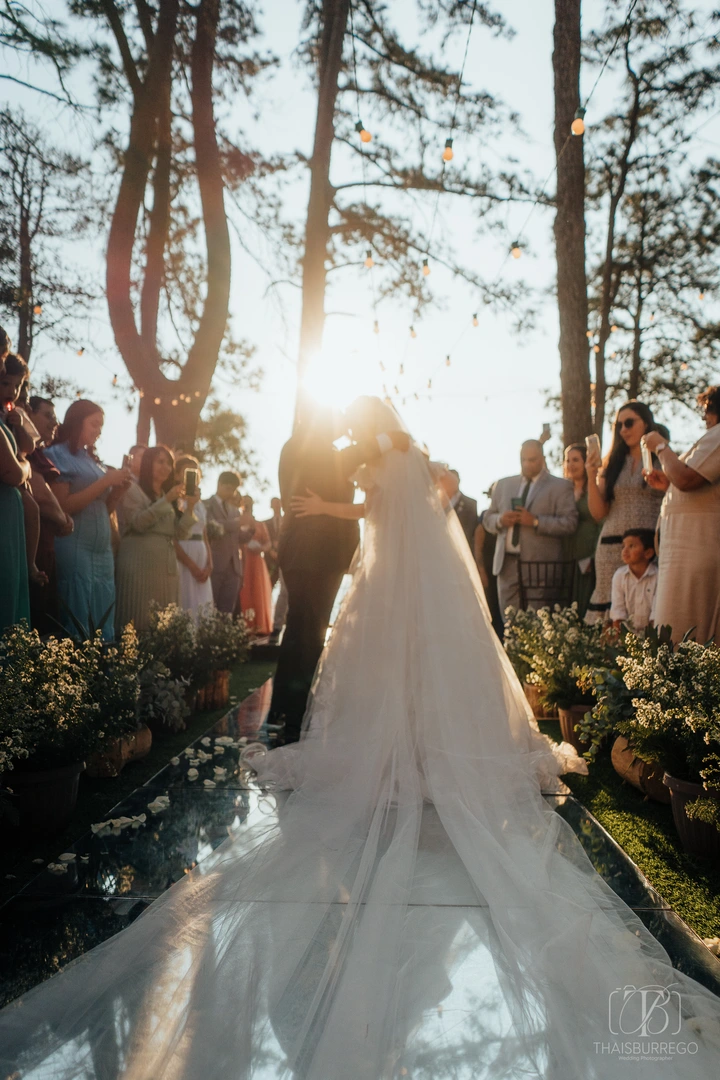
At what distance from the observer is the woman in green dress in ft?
21.0

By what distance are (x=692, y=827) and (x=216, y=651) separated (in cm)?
356

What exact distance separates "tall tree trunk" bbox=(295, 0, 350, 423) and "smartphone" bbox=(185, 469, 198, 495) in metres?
3.67

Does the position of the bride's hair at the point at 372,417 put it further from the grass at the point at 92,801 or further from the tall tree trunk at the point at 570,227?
the tall tree trunk at the point at 570,227

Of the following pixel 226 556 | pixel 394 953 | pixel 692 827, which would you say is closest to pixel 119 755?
pixel 394 953

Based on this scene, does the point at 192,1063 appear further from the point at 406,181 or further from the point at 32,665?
the point at 406,181

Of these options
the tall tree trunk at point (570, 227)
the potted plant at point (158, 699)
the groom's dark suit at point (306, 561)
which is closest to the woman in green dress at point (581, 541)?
the tall tree trunk at point (570, 227)

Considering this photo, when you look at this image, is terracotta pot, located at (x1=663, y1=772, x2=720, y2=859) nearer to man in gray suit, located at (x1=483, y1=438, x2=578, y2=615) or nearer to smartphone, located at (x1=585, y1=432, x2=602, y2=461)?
smartphone, located at (x1=585, y1=432, x2=602, y2=461)

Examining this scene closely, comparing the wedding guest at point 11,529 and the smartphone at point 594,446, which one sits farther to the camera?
the smartphone at point 594,446

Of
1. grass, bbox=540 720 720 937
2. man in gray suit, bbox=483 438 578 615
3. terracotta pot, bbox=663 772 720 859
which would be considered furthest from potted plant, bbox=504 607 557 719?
terracotta pot, bbox=663 772 720 859

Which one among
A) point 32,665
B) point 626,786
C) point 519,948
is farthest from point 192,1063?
point 626,786

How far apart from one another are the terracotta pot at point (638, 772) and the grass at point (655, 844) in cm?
4

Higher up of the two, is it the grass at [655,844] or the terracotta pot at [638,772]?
the terracotta pot at [638,772]

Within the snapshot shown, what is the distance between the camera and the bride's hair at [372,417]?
175 inches

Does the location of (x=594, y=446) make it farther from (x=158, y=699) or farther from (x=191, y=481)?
(x=158, y=699)
